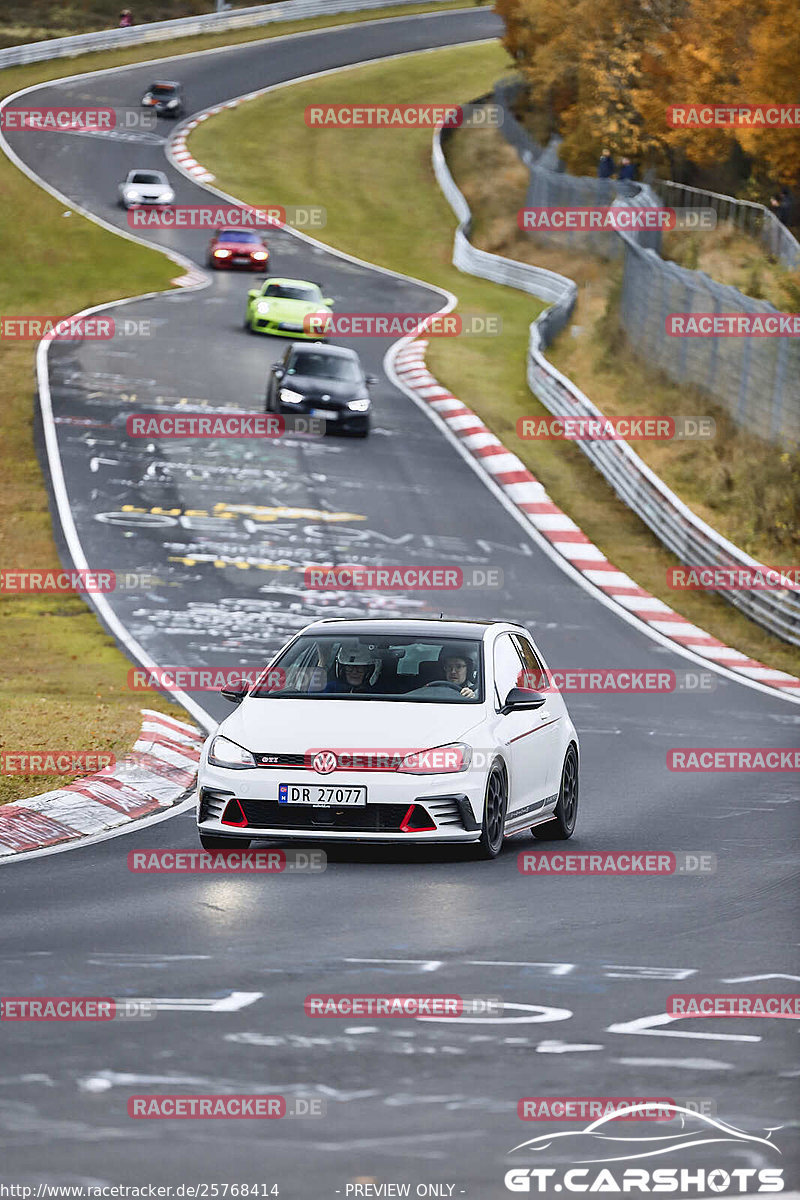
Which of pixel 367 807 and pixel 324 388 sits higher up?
pixel 367 807

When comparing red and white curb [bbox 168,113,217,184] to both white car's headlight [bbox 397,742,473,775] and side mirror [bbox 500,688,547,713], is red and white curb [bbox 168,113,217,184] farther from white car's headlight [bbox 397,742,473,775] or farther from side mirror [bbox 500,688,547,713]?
white car's headlight [bbox 397,742,473,775]

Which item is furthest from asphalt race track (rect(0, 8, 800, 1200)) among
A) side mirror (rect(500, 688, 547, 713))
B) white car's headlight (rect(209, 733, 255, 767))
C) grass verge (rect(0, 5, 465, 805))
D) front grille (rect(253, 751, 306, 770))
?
grass verge (rect(0, 5, 465, 805))

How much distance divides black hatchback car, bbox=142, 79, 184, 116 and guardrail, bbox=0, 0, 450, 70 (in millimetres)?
8438

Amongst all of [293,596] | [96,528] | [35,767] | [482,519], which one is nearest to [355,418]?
[482,519]

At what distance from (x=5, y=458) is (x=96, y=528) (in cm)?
502

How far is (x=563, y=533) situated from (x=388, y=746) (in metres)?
20.2

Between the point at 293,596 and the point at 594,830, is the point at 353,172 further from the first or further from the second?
the point at 594,830

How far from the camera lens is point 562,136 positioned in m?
74.8

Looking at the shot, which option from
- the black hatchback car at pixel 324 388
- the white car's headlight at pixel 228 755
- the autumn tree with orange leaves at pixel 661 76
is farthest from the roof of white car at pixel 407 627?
the autumn tree with orange leaves at pixel 661 76

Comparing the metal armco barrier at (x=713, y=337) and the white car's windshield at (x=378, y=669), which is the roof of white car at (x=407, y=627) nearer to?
the white car's windshield at (x=378, y=669)

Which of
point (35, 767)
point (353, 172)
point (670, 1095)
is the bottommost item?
point (353, 172)

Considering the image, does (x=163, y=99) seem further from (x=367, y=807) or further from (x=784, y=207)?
(x=367, y=807)

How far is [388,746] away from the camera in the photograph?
38.2 feet

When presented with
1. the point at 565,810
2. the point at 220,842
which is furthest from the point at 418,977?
the point at 565,810
